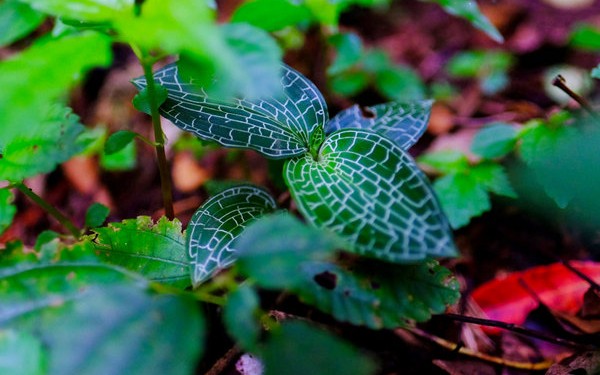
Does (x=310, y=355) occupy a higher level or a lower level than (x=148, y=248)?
higher

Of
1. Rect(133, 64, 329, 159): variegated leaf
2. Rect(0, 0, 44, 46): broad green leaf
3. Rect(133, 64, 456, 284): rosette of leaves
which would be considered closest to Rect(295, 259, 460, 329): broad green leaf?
Rect(133, 64, 456, 284): rosette of leaves

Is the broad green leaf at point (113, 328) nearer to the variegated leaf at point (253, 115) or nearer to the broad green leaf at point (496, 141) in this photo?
the variegated leaf at point (253, 115)

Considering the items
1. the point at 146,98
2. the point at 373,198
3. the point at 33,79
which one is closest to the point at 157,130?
the point at 146,98

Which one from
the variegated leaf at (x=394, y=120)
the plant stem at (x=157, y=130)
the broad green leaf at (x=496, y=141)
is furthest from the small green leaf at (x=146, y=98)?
the broad green leaf at (x=496, y=141)

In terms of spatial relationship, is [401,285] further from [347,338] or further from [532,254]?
[532,254]

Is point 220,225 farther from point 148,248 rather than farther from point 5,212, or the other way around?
point 5,212
